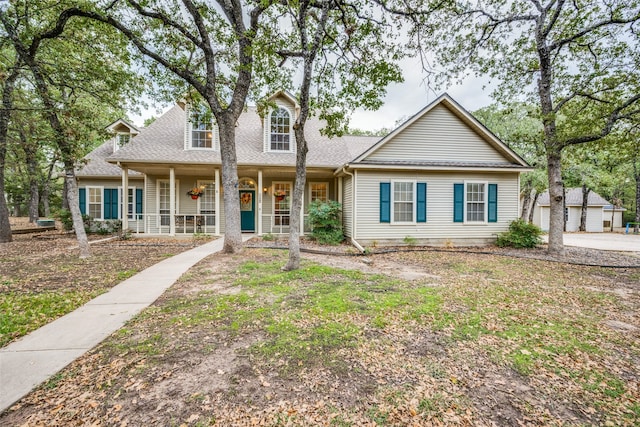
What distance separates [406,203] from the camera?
36.4 feet

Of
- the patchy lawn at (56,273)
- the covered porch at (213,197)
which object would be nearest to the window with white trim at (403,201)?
the covered porch at (213,197)

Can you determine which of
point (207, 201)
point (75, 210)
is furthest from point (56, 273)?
point (207, 201)

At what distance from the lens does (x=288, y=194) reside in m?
13.9

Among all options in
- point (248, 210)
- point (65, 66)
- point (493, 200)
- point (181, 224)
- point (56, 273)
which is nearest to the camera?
point (56, 273)

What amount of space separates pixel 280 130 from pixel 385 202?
6.17 metres

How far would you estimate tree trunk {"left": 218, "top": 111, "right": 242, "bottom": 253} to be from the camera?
859 centimetres

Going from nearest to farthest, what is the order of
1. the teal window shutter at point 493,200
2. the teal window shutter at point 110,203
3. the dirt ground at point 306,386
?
the dirt ground at point 306,386, the teal window shutter at point 493,200, the teal window shutter at point 110,203

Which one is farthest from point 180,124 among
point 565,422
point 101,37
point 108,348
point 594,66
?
point 594,66

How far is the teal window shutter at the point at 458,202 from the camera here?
11.2 metres

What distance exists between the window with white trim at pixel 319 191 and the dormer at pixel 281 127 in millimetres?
2233

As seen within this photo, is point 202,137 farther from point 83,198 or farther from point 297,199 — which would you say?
point 297,199

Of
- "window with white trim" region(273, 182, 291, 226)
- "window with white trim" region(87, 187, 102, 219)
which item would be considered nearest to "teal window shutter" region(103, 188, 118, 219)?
"window with white trim" region(87, 187, 102, 219)

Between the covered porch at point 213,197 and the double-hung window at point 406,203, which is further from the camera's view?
the covered porch at point 213,197

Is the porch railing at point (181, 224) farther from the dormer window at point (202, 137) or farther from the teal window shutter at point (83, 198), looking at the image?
the dormer window at point (202, 137)
